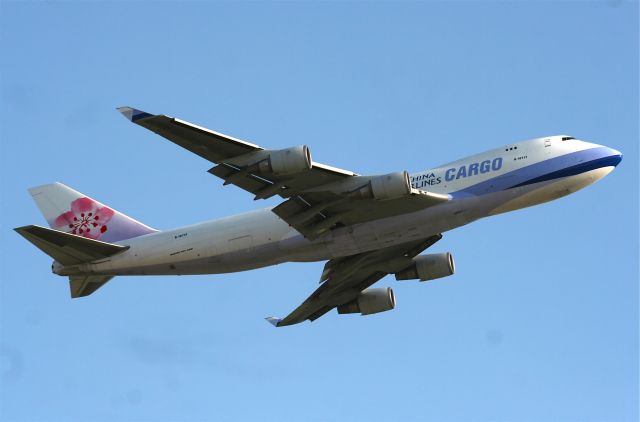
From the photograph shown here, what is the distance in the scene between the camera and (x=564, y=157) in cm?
4544

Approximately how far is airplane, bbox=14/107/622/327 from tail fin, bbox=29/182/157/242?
0.30ft

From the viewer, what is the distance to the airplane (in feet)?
137

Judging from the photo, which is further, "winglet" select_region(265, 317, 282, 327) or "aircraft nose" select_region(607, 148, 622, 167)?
"winglet" select_region(265, 317, 282, 327)

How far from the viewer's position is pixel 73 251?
4838 centimetres

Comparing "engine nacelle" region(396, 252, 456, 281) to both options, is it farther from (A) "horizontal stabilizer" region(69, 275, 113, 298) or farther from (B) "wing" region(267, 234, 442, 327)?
(A) "horizontal stabilizer" region(69, 275, 113, 298)

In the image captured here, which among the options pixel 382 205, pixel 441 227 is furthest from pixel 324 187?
pixel 441 227

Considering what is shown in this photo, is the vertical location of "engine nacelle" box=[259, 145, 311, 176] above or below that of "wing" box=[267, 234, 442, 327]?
above

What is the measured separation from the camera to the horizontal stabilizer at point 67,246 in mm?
46750

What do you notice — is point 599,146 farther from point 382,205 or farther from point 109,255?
point 109,255

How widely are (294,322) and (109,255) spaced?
11.2 meters

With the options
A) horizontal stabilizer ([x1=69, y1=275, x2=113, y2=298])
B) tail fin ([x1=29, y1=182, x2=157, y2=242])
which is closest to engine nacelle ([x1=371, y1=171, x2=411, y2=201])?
tail fin ([x1=29, y1=182, x2=157, y2=242])

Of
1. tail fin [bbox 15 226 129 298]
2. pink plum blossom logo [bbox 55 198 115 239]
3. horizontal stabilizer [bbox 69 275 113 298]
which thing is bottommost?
horizontal stabilizer [bbox 69 275 113 298]

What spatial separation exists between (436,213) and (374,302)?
1130cm

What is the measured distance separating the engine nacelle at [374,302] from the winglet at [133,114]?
64.8 ft
